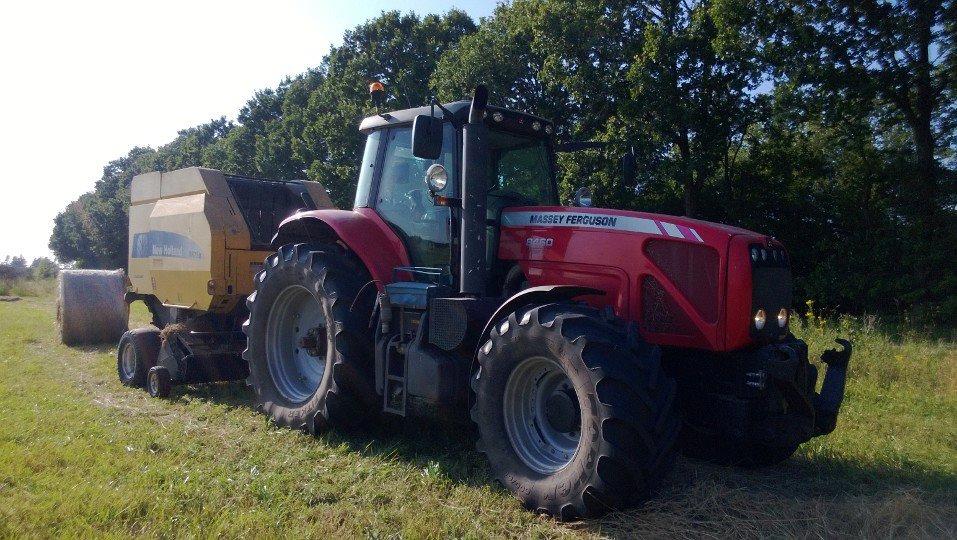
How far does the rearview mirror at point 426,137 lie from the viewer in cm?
495

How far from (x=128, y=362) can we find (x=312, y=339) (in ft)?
11.7

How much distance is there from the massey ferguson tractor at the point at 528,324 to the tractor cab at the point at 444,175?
2 cm

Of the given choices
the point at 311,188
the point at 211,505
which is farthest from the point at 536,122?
the point at 311,188

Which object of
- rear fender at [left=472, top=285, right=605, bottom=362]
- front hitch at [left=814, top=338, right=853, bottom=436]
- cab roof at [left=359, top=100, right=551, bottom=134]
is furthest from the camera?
cab roof at [left=359, top=100, right=551, bottom=134]

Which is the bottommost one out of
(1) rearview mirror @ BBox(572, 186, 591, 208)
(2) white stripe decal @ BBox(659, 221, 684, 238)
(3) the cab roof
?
(2) white stripe decal @ BBox(659, 221, 684, 238)

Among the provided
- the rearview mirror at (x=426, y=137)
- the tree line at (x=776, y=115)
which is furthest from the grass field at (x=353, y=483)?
the tree line at (x=776, y=115)

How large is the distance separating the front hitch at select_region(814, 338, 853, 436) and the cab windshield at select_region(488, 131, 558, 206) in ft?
7.87

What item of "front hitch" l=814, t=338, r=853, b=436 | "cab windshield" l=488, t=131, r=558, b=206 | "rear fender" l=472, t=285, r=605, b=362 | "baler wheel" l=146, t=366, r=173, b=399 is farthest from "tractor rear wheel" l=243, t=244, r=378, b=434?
"front hitch" l=814, t=338, r=853, b=436

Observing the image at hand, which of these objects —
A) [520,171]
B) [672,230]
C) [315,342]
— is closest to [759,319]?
[672,230]

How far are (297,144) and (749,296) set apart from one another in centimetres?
2784

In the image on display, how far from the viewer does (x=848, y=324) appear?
12555 millimetres

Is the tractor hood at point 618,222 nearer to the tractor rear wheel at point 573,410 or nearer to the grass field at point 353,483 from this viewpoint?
the tractor rear wheel at point 573,410

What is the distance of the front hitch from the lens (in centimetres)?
490

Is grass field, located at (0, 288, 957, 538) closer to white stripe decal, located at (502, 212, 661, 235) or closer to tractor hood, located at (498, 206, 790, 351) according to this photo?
tractor hood, located at (498, 206, 790, 351)
